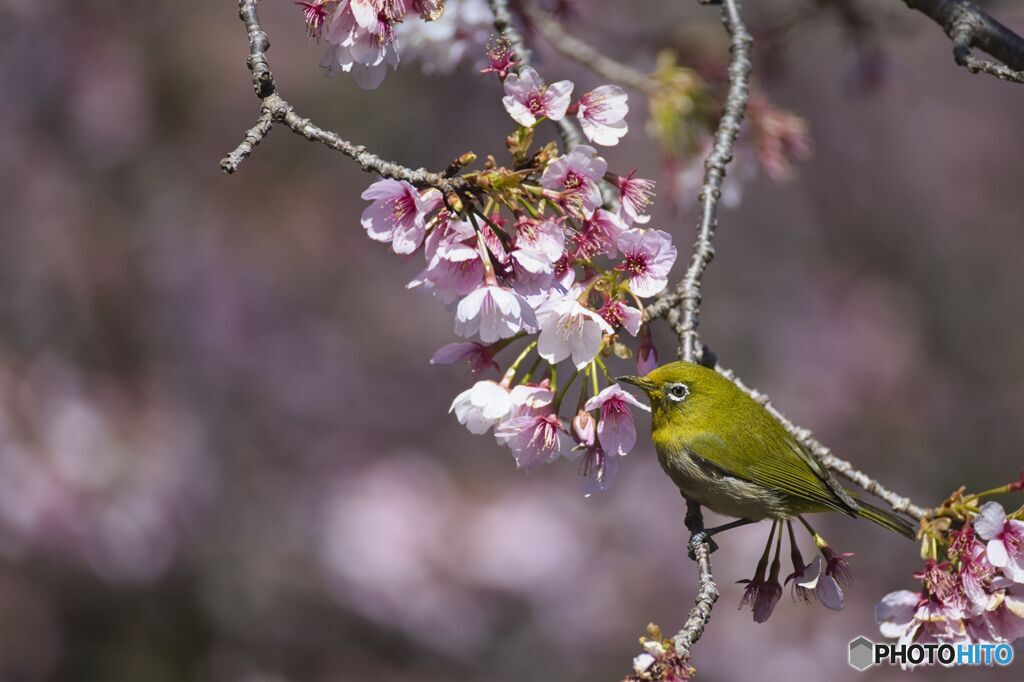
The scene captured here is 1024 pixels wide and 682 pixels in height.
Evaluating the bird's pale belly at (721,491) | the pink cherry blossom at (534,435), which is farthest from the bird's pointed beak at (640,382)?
the pink cherry blossom at (534,435)

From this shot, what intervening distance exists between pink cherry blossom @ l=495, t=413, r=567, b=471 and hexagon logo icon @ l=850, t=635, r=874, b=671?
58.9 inches

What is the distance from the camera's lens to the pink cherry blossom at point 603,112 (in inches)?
87.8

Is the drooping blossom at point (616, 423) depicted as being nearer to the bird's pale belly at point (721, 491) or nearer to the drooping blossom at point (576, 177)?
the drooping blossom at point (576, 177)

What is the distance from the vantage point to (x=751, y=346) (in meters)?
8.74

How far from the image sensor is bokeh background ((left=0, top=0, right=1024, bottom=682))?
6.32 metres

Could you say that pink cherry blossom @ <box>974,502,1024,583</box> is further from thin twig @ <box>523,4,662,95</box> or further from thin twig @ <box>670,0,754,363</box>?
thin twig @ <box>523,4,662,95</box>

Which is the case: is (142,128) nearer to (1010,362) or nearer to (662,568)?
(662,568)

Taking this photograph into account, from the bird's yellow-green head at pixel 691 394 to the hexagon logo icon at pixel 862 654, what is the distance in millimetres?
901

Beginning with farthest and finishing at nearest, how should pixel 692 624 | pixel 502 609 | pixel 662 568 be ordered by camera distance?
pixel 662 568 → pixel 502 609 → pixel 692 624

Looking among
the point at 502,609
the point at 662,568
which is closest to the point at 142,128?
the point at 502,609

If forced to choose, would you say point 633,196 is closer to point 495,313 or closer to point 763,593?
point 495,313

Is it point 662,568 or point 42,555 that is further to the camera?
point 662,568

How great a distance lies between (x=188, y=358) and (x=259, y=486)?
1064 millimetres

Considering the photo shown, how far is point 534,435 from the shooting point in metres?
2.16
